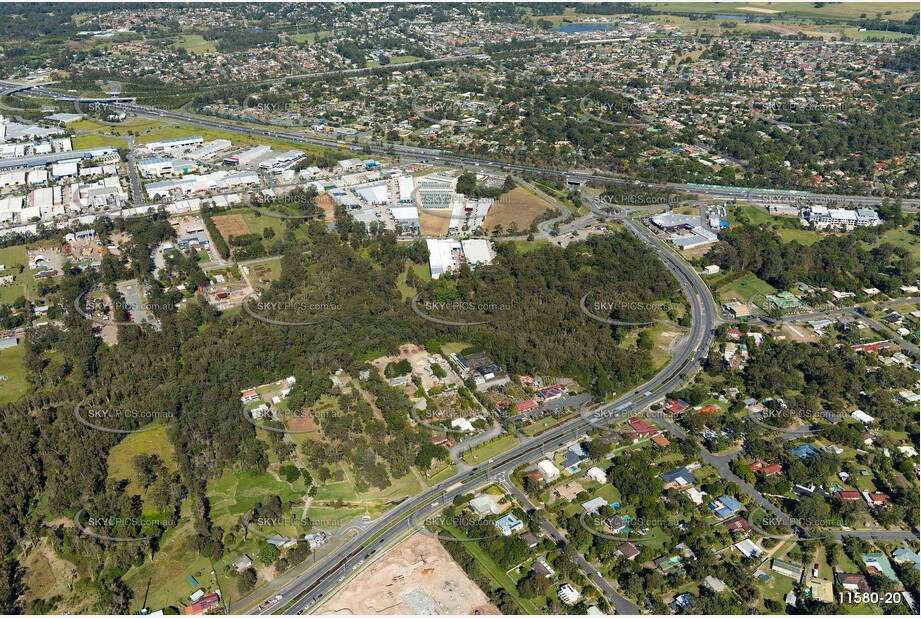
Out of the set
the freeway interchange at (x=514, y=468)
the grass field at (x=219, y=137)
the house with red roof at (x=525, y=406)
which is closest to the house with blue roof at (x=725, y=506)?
the freeway interchange at (x=514, y=468)

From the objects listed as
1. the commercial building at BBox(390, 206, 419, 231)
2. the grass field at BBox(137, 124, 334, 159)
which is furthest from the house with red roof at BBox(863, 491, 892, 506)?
the grass field at BBox(137, 124, 334, 159)

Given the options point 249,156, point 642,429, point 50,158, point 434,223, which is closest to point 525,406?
point 642,429

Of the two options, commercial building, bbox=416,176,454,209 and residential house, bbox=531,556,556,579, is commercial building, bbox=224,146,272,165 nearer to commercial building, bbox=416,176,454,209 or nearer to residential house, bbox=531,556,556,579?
commercial building, bbox=416,176,454,209

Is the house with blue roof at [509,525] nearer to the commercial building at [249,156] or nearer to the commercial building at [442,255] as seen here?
the commercial building at [442,255]

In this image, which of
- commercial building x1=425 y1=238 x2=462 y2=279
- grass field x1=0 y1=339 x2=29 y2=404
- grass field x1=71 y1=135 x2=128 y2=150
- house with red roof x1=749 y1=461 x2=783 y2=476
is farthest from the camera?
grass field x1=71 y1=135 x2=128 y2=150

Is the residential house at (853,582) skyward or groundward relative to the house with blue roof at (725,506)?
skyward

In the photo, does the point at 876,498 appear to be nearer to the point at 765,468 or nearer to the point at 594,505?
the point at 765,468

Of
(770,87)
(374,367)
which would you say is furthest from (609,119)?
(374,367)
